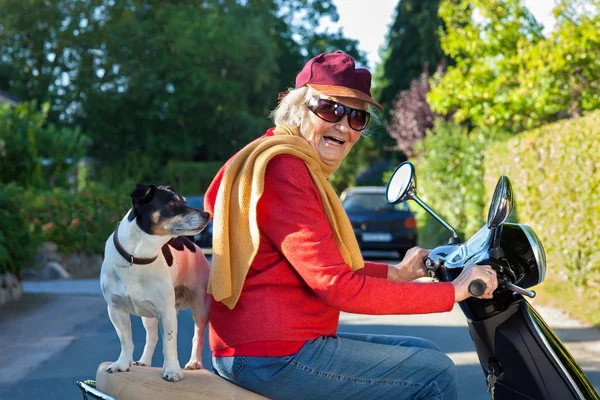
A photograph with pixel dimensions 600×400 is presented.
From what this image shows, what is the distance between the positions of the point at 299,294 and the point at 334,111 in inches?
24.9

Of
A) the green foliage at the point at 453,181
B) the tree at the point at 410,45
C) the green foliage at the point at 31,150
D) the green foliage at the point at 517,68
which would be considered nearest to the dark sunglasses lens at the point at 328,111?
the green foliage at the point at 517,68

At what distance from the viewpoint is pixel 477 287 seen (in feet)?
8.52

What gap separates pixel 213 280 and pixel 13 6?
3773 cm

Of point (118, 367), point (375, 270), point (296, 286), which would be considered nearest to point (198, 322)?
point (118, 367)

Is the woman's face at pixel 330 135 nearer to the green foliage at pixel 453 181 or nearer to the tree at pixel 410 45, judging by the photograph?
the green foliage at pixel 453 181

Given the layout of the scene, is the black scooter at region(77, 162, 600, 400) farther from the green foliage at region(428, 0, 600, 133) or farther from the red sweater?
the green foliage at region(428, 0, 600, 133)

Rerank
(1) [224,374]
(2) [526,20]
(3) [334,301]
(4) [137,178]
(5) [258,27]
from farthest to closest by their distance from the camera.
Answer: (5) [258,27] → (4) [137,178] → (2) [526,20] → (1) [224,374] → (3) [334,301]

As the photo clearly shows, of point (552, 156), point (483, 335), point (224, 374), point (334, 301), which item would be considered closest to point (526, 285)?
point (483, 335)

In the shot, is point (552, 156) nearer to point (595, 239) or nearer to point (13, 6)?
point (595, 239)

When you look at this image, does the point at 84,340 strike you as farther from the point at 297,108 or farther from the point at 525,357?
the point at 525,357

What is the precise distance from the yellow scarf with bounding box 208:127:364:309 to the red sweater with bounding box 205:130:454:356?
0.12 feet

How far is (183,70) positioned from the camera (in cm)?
3931

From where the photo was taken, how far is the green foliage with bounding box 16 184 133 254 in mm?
15055

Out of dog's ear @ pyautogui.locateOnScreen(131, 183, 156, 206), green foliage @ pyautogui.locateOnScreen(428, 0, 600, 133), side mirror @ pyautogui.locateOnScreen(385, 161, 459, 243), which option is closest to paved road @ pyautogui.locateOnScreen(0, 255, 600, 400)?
side mirror @ pyautogui.locateOnScreen(385, 161, 459, 243)
